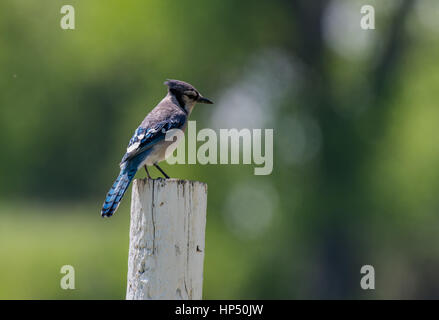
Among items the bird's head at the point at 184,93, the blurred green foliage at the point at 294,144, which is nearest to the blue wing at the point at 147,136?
the bird's head at the point at 184,93

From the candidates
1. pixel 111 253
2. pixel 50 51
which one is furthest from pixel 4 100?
pixel 111 253

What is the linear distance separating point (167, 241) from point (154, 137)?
1.90m

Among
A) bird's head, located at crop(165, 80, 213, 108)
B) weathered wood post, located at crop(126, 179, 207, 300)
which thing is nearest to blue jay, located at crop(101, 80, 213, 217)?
bird's head, located at crop(165, 80, 213, 108)

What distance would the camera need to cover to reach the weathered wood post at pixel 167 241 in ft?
12.1

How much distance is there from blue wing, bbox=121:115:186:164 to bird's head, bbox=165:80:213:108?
404 millimetres

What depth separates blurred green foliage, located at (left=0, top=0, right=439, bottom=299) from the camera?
11.6 metres

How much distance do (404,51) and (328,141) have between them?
6.61 feet

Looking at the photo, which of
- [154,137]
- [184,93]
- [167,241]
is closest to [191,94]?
[184,93]

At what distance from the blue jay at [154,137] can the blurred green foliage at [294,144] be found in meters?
5.02

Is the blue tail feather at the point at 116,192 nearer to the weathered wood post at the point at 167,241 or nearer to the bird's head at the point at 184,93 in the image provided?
the weathered wood post at the point at 167,241

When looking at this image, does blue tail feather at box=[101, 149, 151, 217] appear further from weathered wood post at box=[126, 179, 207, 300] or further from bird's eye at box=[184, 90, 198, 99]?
bird's eye at box=[184, 90, 198, 99]

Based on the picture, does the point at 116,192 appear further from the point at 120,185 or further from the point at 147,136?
the point at 147,136

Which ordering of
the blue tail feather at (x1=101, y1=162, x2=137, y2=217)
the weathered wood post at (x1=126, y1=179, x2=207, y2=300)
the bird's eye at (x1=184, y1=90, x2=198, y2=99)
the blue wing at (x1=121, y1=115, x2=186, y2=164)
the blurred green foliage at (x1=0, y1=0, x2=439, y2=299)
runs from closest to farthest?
the weathered wood post at (x1=126, y1=179, x2=207, y2=300)
the blue tail feather at (x1=101, y1=162, x2=137, y2=217)
the blue wing at (x1=121, y1=115, x2=186, y2=164)
the bird's eye at (x1=184, y1=90, x2=198, y2=99)
the blurred green foliage at (x1=0, y1=0, x2=439, y2=299)

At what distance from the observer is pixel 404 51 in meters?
12.0
